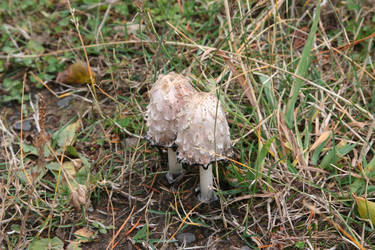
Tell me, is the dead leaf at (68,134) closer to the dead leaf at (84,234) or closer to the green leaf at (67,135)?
the green leaf at (67,135)

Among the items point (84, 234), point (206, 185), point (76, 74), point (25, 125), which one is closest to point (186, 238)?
point (206, 185)

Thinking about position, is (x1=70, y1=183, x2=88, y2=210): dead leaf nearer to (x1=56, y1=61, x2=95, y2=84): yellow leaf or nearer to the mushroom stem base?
the mushroom stem base

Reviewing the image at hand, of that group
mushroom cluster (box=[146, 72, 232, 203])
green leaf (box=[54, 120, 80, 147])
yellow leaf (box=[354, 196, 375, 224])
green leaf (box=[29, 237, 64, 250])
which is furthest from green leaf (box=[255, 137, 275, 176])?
green leaf (box=[54, 120, 80, 147])

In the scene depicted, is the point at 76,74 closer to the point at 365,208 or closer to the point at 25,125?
the point at 25,125

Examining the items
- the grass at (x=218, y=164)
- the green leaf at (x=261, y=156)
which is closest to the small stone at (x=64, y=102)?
the grass at (x=218, y=164)

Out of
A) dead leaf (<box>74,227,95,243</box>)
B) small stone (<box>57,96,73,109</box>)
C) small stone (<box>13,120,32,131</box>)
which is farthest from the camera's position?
small stone (<box>57,96,73,109</box>)

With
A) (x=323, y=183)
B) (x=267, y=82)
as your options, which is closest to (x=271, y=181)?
(x=323, y=183)

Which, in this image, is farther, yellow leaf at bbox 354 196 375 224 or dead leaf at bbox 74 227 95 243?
dead leaf at bbox 74 227 95 243
